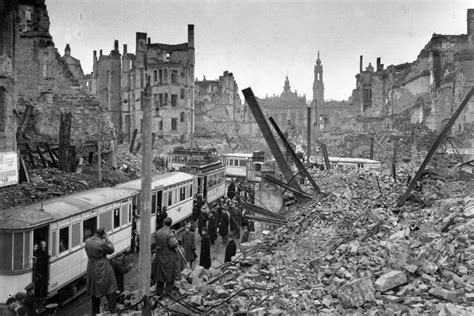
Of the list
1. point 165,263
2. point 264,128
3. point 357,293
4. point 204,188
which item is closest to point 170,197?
point 264,128

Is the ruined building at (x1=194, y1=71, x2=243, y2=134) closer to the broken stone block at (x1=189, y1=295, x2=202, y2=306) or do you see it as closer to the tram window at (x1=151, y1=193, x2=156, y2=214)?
the tram window at (x1=151, y1=193, x2=156, y2=214)

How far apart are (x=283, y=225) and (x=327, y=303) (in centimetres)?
518

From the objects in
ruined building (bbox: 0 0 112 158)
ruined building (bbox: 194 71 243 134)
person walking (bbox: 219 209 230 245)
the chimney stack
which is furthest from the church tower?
person walking (bbox: 219 209 230 245)

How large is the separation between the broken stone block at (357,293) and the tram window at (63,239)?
6022mm

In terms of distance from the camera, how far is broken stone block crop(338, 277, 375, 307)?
6.09 meters

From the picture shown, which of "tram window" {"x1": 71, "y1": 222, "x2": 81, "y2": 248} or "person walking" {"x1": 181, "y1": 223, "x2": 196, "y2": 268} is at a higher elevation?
"tram window" {"x1": 71, "y1": 222, "x2": 81, "y2": 248}

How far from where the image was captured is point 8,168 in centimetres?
1339

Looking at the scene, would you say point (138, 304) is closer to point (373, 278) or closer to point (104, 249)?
point (104, 249)

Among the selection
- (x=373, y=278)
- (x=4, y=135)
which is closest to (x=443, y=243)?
(x=373, y=278)

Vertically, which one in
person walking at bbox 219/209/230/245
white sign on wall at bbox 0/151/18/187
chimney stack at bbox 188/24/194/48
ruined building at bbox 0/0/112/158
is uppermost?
chimney stack at bbox 188/24/194/48

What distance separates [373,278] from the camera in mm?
6684

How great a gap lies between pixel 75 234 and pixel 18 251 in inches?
72.9

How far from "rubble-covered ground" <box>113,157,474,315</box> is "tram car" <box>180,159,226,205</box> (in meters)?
10.7

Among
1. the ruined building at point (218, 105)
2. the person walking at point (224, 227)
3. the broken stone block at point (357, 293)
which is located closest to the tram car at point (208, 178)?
the person walking at point (224, 227)
